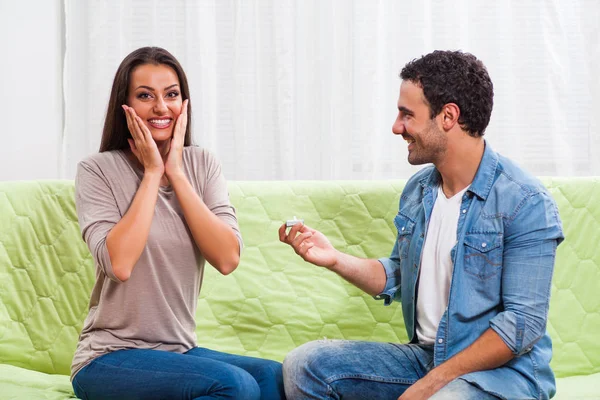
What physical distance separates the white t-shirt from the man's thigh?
0.08 meters

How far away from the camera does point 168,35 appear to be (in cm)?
248

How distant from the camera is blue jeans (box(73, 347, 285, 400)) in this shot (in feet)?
5.04

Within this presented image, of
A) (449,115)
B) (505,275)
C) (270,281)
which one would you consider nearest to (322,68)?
(270,281)

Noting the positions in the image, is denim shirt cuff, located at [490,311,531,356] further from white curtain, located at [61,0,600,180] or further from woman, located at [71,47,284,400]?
white curtain, located at [61,0,600,180]

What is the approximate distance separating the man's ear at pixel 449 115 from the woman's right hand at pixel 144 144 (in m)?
0.65

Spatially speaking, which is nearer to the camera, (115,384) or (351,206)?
(115,384)

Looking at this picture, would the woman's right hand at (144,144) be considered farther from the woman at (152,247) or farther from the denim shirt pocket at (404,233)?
the denim shirt pocket at (404,233)

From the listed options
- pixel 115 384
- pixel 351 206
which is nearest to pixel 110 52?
pixel 351 206

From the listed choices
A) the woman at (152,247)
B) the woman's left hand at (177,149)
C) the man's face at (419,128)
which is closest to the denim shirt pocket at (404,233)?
the man's face at (419,128)

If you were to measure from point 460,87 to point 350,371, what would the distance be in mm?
668

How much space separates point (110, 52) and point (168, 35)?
20 centimetres

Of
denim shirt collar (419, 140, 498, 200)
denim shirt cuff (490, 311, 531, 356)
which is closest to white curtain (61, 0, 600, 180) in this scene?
denim shirt collar (419, 140, 498, 200)

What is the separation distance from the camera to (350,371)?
1636mm

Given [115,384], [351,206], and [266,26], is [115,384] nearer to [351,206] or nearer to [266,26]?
[351,206]
